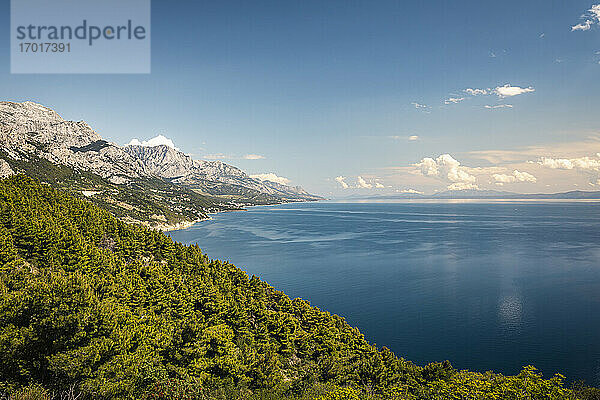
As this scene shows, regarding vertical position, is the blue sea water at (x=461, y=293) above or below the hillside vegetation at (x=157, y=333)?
below

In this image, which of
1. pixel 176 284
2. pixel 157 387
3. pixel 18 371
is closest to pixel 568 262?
pixel 176 284

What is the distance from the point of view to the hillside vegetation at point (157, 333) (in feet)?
75.0

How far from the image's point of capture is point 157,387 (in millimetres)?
25031

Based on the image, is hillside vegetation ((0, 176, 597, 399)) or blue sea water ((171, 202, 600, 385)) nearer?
hillside vegetation ((0, 176, 597, 399))

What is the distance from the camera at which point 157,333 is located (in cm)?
3534

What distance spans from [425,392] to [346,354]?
459 inches

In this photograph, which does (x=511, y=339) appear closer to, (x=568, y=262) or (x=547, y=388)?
(x=547, y=388)

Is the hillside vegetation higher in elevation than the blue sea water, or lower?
higher

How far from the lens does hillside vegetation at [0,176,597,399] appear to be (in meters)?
22.9

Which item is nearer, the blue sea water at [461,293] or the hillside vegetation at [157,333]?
the hillside vegetation at [157,333]

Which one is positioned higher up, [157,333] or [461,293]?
[157,333]

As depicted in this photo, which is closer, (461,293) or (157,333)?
(157,333)

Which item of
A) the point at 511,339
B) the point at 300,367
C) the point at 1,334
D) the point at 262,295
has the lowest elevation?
the point at 511,339

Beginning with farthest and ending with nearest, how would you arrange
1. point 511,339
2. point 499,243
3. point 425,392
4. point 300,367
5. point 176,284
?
point 499,243
point 511,339
point 176,284
point 300,367
point 425,392
